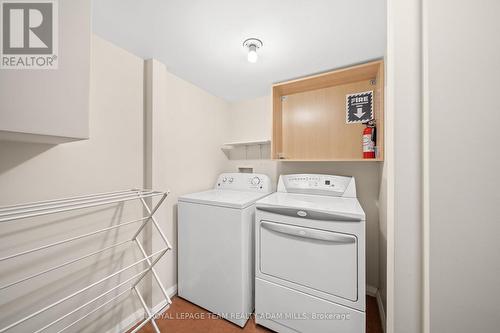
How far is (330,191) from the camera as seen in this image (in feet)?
5.47

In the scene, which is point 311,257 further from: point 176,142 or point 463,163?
point 176,142

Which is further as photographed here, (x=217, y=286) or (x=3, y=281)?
(x=217, y=286)

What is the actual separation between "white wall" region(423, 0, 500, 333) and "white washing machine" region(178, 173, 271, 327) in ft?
3.41

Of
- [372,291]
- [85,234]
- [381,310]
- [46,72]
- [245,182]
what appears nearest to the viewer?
[46,72]

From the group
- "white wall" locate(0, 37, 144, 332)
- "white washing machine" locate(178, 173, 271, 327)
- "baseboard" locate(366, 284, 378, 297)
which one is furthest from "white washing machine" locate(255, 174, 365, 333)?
"white wall" locate(0, 37, 144, 332)

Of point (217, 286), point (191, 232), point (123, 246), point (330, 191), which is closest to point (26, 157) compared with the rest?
point (123, 246)

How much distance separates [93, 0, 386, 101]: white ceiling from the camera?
3.16ft

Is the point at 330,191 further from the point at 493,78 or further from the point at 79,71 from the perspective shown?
the point at 79,71

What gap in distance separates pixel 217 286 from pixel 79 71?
161 centimetres

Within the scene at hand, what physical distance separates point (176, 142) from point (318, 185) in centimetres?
144

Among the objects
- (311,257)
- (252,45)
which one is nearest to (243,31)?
(252,45)

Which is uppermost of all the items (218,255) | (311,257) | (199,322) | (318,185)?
(318,185)

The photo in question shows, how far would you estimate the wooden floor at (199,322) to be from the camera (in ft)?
4.37

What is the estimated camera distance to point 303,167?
194cm
